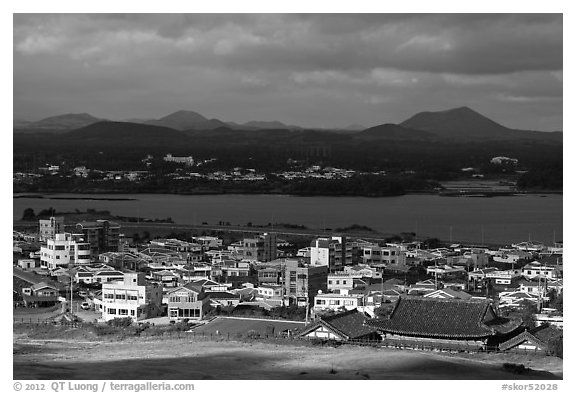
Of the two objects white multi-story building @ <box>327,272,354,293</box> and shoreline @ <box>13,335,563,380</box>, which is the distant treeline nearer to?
white multi-story building @ <box>327,272,354,293</box>

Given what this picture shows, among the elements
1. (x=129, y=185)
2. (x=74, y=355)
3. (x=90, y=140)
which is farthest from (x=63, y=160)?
(x=74, y=355)

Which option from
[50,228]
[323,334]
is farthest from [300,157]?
[323,334]

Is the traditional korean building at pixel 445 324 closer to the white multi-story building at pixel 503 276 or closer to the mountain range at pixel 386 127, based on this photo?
the white multi-story building at pixel 503 276

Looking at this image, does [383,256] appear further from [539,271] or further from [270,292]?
[270,292]

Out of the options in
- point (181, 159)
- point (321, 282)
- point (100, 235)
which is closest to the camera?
point (321, 282)

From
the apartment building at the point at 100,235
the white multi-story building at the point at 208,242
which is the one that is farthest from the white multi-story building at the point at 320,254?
the apartment building at the point at 100,235

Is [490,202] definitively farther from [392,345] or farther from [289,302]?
[392,345]
